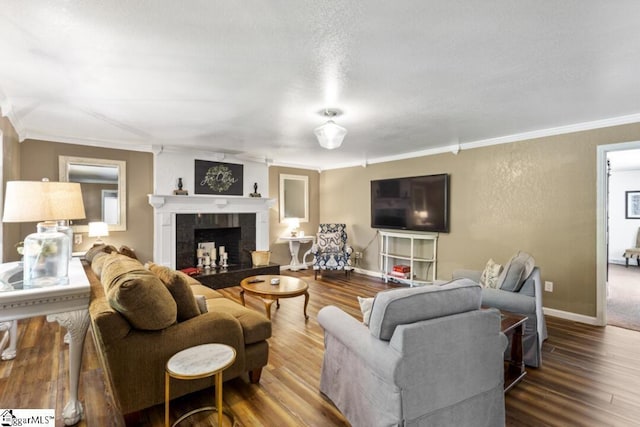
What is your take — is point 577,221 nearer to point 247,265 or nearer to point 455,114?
point 455,114

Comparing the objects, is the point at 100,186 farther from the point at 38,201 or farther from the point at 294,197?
the point at 294,197

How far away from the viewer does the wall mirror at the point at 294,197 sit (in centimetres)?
667

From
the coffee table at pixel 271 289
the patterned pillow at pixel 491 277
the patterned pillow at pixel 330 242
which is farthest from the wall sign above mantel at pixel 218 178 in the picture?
the patterned pillow at pixel 491 277

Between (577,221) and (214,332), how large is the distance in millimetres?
4191

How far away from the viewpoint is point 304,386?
2.28 meters

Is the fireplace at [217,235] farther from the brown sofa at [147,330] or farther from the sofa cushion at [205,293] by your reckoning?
the brown sofa at [147,330]

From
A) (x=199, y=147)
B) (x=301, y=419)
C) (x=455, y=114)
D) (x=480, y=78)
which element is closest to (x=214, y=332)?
(x=301, y=419)

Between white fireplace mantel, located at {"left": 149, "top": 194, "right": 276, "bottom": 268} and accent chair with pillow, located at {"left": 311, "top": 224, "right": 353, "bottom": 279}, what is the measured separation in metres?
1.44

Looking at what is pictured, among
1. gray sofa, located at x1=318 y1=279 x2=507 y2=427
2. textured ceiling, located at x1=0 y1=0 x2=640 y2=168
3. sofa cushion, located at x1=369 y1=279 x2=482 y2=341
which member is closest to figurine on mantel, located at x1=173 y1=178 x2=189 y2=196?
textured ceiling, located at x1=0 y1=0 x2=640 y2=168

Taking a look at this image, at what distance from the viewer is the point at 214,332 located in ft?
6.87

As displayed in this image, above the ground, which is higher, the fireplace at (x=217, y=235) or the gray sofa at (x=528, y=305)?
the fireplace at (x=217, y=235)

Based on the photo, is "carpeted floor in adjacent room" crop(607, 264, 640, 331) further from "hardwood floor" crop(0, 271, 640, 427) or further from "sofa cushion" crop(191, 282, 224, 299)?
"sofa cushion" crop(191, 282, 224, 299)

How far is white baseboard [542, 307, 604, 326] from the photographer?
11.6 ft

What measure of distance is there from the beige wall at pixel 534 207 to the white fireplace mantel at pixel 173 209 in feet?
10.7
